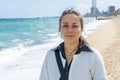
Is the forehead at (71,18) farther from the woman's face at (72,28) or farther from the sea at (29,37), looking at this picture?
the sea at (29,37)

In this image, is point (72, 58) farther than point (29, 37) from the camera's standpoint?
No

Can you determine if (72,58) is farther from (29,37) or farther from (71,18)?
(29,37)

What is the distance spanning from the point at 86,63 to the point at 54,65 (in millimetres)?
214

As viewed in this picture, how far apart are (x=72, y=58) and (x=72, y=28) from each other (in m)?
0.20

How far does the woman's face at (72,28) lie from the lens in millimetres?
2154

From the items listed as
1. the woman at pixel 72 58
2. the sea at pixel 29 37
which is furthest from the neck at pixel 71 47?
the sea at pixel 29 37

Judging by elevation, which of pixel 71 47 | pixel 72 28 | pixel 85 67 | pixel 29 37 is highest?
pixel 72 28

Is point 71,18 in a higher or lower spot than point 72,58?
higher

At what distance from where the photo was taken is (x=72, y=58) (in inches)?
84.7

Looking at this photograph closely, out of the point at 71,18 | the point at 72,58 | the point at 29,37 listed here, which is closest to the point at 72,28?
the point at 71,18

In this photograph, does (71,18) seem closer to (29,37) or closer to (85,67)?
(85,67)

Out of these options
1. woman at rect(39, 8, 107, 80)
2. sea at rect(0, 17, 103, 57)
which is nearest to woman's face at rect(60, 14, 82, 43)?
woman at rect(39, 8, 107, 80)

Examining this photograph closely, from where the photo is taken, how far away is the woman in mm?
2094

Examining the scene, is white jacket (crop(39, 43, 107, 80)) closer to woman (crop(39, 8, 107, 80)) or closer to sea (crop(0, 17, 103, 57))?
woman (crop(39, 8, 107, 80))
